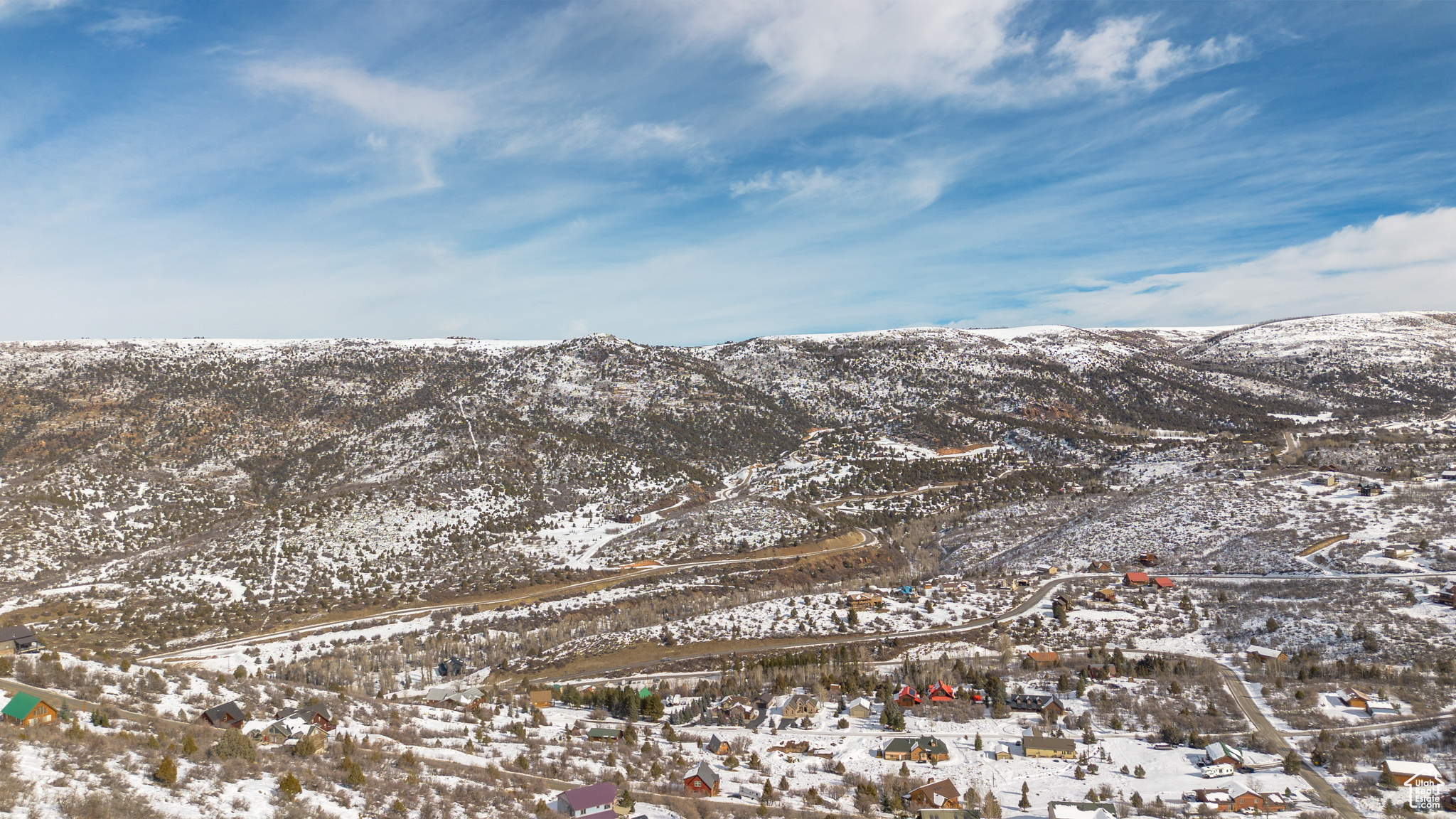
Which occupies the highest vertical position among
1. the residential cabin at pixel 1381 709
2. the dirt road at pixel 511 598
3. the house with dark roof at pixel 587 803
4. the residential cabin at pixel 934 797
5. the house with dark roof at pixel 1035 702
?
the house with dark roof at pixel 587 803

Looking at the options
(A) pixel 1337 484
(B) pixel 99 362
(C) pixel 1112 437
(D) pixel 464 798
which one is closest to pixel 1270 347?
(C) pixel 1112 437

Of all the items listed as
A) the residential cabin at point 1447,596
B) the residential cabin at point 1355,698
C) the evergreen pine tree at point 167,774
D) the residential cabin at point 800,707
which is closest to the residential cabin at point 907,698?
the residential cabin at point 800,707

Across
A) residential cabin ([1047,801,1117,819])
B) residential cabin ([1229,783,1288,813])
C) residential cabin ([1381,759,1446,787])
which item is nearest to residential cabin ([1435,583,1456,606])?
residential cabin ([1381,759,1446,787])

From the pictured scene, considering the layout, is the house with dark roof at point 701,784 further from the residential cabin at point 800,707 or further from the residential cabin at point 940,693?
the residential cabin at point 940,693

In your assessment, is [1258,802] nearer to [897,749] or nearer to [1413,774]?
[1413,774]

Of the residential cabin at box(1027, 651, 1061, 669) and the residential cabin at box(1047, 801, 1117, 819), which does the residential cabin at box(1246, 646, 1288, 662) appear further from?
the residential cabin at box(1047, 801, 1117, 819)

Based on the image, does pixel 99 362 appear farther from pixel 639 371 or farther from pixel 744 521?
pixel 744 521
